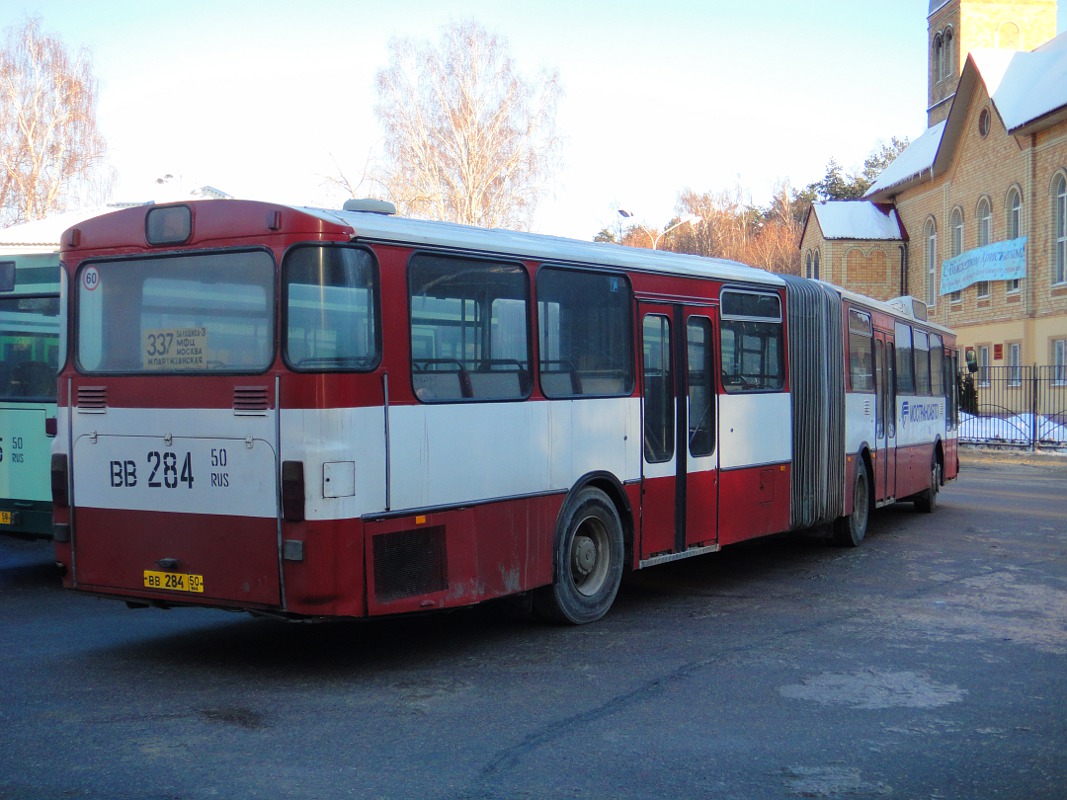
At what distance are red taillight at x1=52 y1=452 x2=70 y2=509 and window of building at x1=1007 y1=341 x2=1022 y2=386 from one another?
39.0 meters

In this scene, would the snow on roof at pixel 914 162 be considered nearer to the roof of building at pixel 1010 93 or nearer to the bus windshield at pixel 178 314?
the roof of building at pixel 1010 93

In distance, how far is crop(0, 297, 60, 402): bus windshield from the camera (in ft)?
37.0

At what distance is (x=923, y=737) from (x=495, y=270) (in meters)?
4.02

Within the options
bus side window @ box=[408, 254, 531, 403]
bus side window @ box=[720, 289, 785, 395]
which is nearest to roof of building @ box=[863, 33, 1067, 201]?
bus side window @ box=[720, 289, 785, 395]

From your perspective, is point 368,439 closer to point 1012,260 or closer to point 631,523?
point 631,523

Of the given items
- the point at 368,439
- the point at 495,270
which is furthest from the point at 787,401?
the point at 368,439

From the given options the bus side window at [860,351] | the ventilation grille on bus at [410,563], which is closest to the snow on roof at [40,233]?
the ventilation grille on bus at [410,563]

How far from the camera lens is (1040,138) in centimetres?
4278

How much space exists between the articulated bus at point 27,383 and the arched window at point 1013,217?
39.6 m

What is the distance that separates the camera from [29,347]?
11.5 metres

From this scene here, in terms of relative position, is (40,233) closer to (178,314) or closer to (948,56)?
(178,314)

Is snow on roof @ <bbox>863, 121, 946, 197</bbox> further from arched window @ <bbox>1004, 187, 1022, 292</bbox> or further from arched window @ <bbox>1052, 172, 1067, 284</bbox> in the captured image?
arched window @ <bbox>1052, 172, 1067, 284</bbox>

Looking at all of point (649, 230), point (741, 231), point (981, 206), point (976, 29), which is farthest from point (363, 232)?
point (741, 231)

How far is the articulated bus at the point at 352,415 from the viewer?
717 centimetres
